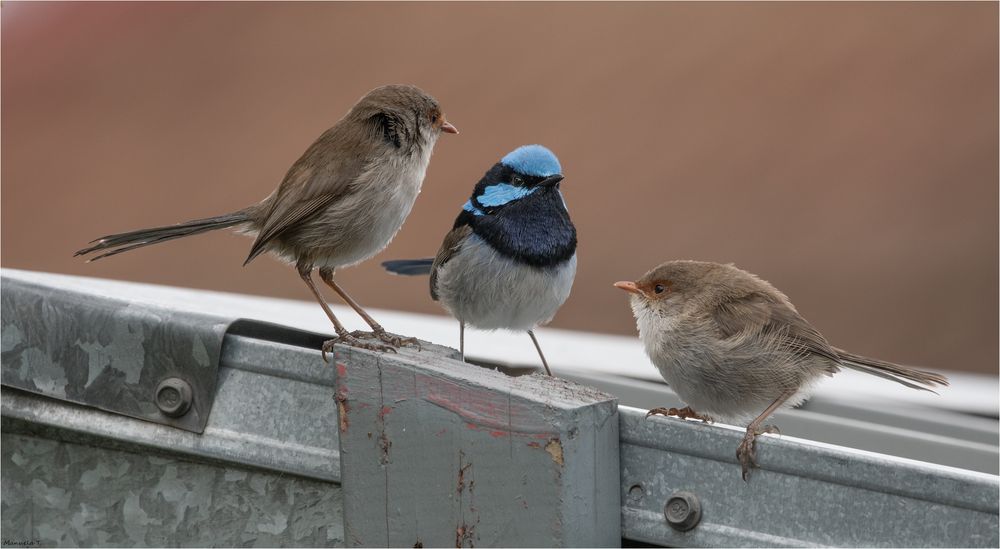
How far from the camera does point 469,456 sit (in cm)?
213

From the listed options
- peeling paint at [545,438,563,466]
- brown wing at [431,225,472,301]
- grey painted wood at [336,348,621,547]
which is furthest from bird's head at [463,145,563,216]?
peeling paint at [545,438,563,466]

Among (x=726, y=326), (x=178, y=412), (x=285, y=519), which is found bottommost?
(x=285, y=519)

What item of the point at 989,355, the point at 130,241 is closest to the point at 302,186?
the point at 130,241

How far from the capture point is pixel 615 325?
8.32m

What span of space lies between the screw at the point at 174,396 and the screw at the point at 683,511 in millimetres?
1136

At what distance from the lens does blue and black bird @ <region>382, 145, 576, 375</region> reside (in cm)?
345

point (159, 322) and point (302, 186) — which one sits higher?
point (302, 186)

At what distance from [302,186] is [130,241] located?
0.51 metres

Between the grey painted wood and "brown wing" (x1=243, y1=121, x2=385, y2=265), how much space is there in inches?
42.4

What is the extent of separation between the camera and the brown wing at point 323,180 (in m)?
3.29

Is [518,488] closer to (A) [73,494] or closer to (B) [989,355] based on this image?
(A) [73,494]

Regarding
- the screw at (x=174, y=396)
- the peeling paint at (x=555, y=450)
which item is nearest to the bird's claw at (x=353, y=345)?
the screw at (x=174, y=396)

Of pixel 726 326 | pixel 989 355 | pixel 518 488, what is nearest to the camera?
pixel 518 488

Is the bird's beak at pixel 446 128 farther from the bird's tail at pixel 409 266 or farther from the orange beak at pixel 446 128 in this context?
the bird's tail at pixel 409 266
